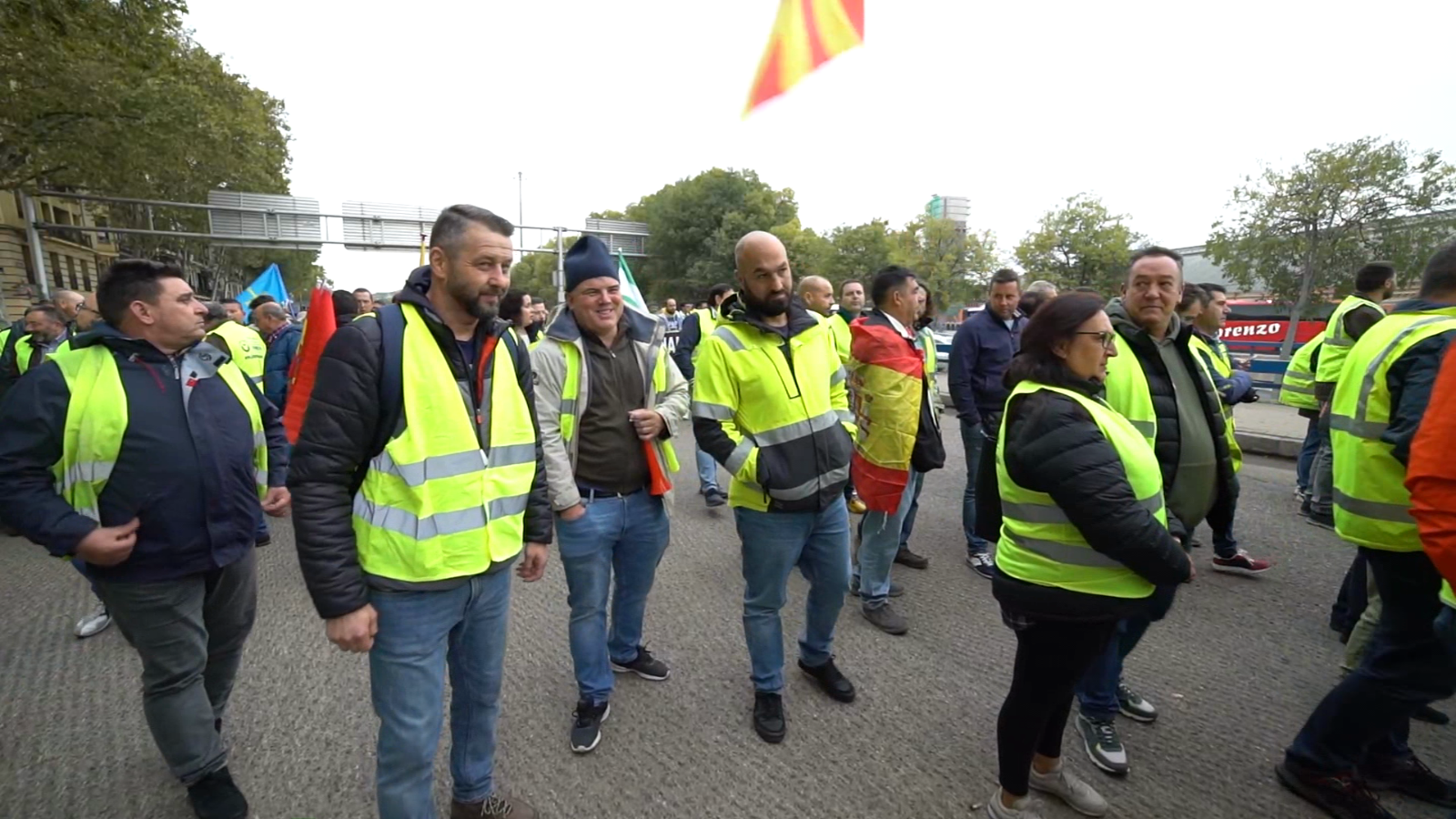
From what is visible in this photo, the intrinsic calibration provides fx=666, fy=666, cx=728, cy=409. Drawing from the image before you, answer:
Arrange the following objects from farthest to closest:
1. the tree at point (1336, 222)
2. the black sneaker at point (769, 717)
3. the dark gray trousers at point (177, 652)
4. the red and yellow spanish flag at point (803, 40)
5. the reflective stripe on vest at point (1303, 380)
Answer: the tree at point (1336, 222) < the reflective stripe on vest at point (1303, 380) < the black sneaker at point (769, 717) < the red and yellow spanish flag at point (803, 40) < the dark gray trousers at point (177, 652)

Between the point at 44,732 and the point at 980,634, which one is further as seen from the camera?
the point at 980,634

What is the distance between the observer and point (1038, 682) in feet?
7.07

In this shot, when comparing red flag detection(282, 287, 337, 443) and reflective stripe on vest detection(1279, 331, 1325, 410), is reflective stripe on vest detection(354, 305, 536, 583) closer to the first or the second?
red flag detection(282, 287, 337, 443)

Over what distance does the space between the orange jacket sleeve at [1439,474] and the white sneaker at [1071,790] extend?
129 centimetres

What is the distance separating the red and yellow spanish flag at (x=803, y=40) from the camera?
2535 millimetres

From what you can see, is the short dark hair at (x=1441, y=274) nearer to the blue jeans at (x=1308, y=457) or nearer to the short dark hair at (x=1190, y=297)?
the short dark hair at (x=1190, y=297)

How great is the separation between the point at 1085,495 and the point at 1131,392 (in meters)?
0.79

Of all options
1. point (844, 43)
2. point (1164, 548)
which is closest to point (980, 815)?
point (1164, 548)

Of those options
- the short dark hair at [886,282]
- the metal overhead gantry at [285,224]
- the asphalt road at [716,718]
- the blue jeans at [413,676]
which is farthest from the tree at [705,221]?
the blue jeans at [413,676]

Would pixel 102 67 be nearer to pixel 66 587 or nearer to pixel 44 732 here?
pixel 66 587

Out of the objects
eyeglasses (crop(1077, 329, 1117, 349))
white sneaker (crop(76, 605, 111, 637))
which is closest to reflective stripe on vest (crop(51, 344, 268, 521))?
white sneaker (crop(76, 605, 111, 637))

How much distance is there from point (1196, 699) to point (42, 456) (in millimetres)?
4551

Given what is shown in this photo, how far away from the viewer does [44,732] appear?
282cm

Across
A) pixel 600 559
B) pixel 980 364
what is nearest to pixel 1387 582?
pixel 980 364
